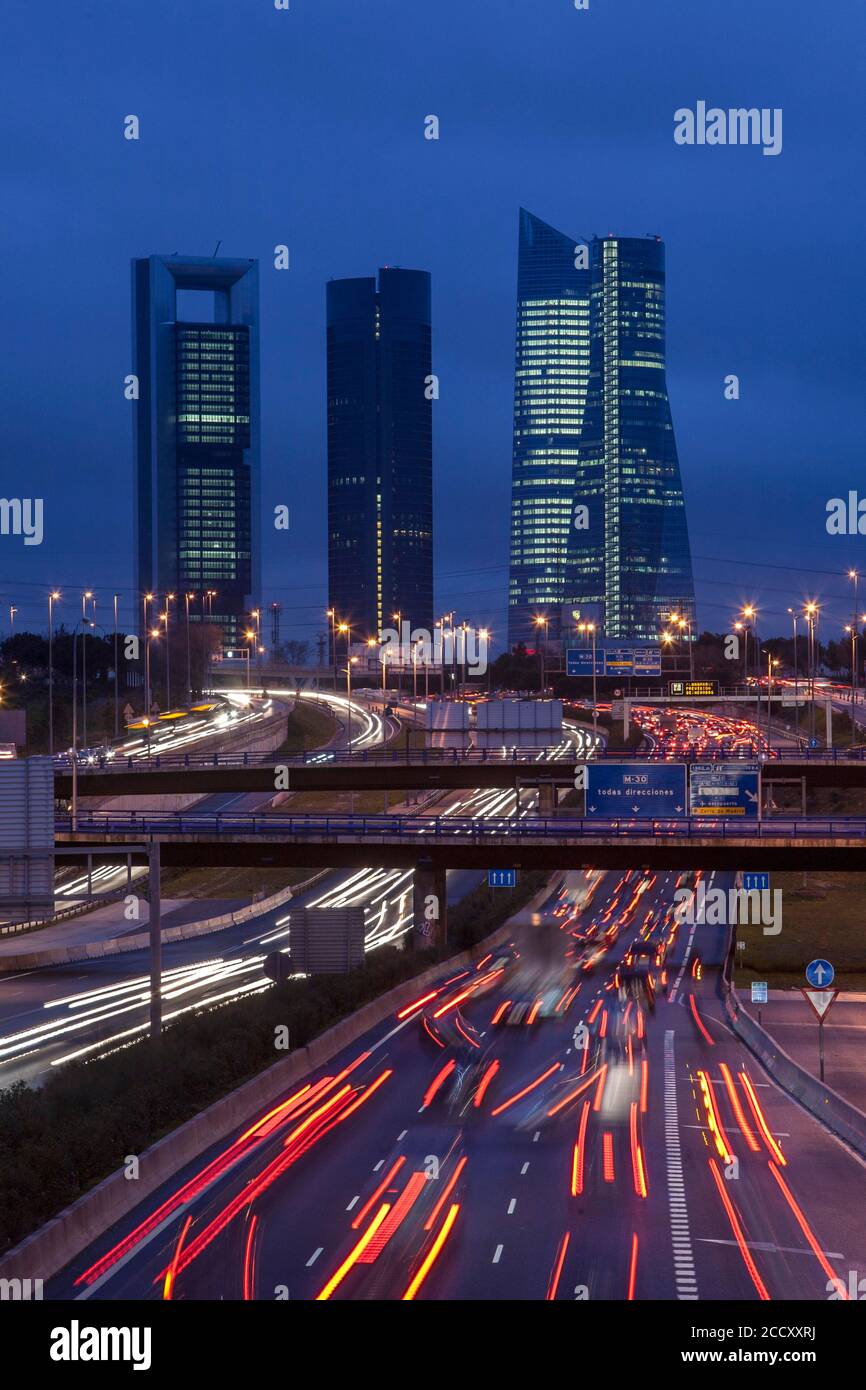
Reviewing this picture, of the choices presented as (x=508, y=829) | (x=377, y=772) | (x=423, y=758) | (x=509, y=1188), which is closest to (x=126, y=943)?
(x=377, y=772)

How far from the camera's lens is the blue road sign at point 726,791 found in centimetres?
6675

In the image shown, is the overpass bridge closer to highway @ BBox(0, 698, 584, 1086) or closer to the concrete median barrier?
the concrete median barrier

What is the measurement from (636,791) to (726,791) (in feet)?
12.5

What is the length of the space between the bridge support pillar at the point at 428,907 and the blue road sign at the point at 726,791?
11462 mm

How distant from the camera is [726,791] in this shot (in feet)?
219

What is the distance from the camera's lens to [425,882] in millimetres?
67312

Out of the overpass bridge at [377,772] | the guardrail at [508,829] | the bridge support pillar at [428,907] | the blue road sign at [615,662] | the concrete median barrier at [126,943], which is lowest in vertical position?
the concrete median barrier at [126,943]

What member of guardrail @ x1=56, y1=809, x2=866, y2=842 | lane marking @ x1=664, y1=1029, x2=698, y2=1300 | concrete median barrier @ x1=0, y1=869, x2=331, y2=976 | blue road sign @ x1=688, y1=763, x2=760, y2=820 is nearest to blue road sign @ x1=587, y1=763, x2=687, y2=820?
guardrail @ x1=56, y1=809, x2=866, y2=842

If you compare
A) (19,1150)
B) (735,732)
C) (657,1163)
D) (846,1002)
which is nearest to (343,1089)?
(657,1163)

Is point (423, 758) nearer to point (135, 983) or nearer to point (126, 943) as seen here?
point (126, 943)

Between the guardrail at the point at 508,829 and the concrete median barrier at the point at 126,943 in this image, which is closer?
the guardrail at the point at 508,829

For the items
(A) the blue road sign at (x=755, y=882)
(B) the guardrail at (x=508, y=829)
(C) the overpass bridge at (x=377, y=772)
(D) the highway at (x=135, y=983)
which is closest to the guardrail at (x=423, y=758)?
(C) the overpass bridge at (x=377, y=772)

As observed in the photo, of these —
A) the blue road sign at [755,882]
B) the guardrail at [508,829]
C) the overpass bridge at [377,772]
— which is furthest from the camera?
the blue road sign at [755,882]

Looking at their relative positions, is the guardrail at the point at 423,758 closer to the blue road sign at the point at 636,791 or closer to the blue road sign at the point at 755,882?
the blue road sign at the point at 755,882
